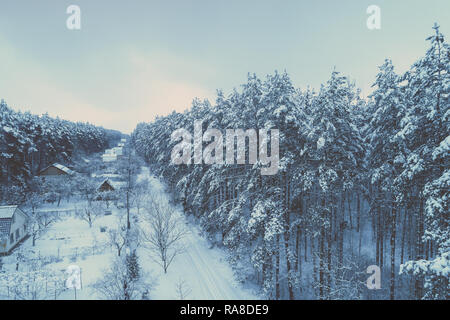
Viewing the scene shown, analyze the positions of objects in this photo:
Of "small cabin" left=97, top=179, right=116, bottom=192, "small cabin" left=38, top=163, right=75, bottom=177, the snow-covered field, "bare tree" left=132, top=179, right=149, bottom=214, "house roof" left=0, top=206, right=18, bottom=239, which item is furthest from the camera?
"small cabin" left=38, top=163, right=75, bottom=177

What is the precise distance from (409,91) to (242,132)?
9611 mm

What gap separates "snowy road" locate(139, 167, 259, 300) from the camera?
51.1 ft

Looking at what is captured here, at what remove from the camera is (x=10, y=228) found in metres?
20.6

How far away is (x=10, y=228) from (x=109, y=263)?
11.2 metres

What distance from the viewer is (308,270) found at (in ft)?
59.1

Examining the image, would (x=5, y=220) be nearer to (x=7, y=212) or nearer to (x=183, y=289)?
(x=7, y=212)

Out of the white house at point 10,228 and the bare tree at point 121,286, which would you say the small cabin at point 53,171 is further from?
the bare tree at point 121,286

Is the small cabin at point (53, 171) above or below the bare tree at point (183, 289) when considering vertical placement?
above

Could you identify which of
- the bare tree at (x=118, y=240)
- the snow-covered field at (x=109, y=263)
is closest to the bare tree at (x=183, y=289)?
the snow-covered field at (x=109, y=263)

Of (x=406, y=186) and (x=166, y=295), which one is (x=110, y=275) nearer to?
(x=166, y=295)

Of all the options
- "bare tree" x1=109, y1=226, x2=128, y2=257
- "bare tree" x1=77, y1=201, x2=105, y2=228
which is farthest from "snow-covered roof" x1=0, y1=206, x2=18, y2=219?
"bare tree" x1=109, y1=226, x2=128, y2=257

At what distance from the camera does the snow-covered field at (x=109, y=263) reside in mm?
15438

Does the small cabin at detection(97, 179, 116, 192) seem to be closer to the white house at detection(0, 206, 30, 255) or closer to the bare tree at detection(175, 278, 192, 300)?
the white house at detection(0, 206, 30, 255)

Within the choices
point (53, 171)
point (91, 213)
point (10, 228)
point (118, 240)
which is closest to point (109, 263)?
point (118, 240)
